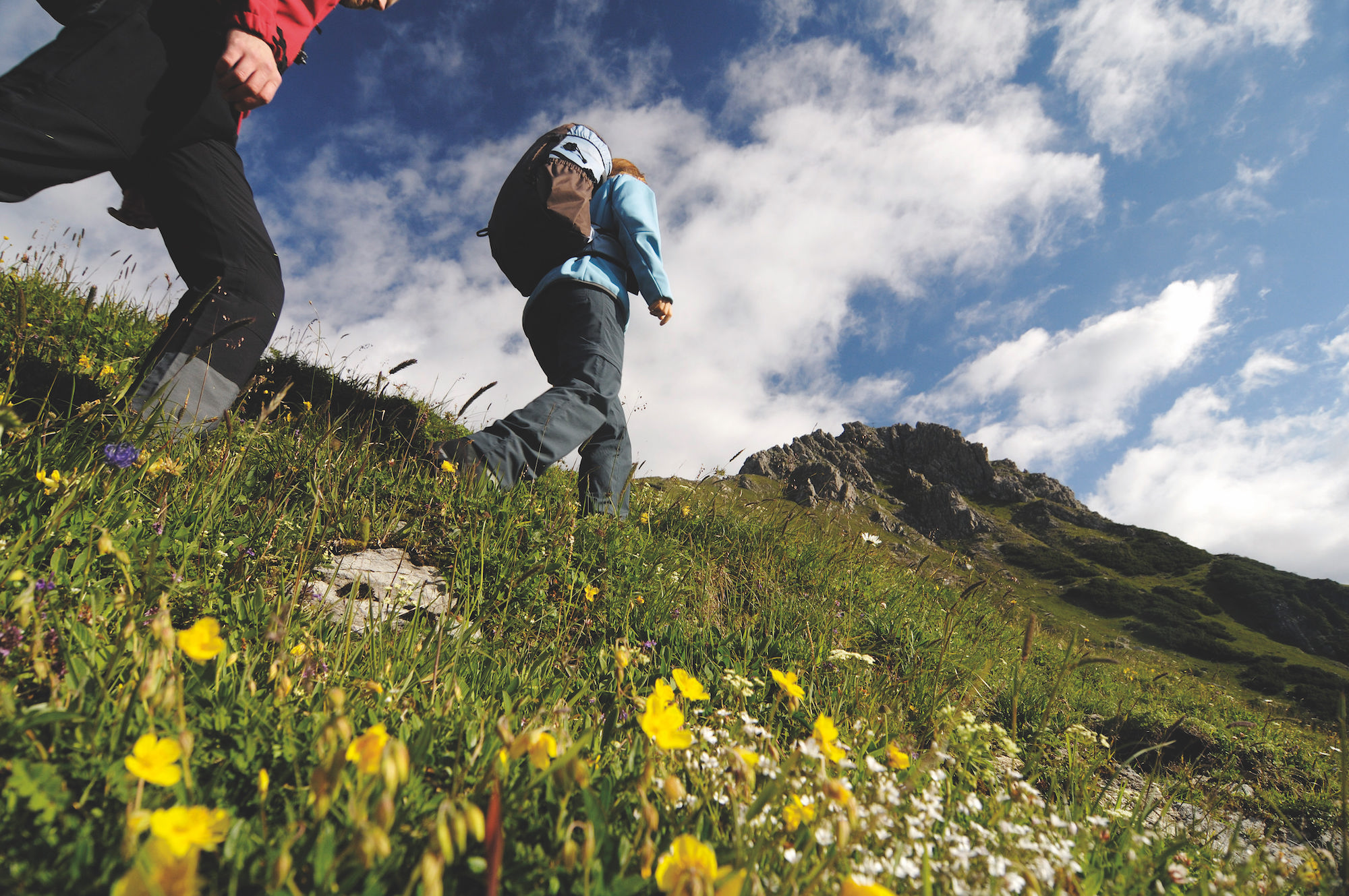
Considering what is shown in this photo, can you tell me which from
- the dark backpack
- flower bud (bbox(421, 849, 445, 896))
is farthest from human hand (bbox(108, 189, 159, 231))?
flower bud (bbox(421, 849, 445, 896))

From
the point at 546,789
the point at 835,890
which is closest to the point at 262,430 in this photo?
the point at 546,789

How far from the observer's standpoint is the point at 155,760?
839 millimetres

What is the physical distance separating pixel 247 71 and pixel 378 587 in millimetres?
2361

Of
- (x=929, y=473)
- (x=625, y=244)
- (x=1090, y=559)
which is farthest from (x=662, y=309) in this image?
Answer: (x=929, y=473)

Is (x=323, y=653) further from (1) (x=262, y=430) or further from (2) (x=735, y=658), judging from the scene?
(1) (x=262, y=430)

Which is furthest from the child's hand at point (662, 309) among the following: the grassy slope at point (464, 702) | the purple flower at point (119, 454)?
the purple flower at point (119, 454)

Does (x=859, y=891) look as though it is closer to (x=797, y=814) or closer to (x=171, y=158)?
(x=797, y=814)

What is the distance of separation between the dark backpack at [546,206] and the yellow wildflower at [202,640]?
4028 mm

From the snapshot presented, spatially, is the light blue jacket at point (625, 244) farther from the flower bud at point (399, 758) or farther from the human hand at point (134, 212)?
the flower bud at point (399, 758)

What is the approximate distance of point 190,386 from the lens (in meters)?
2.71

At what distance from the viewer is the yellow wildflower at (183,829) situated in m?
0.75

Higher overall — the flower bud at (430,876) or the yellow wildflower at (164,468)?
→ the yellow wildflower at (164,468)

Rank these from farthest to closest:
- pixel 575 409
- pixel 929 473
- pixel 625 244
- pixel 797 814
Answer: pixel 929 473 → pixel 625 244 → pixel 575 409 → pixel 797 814

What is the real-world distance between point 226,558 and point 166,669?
4.91 ft
